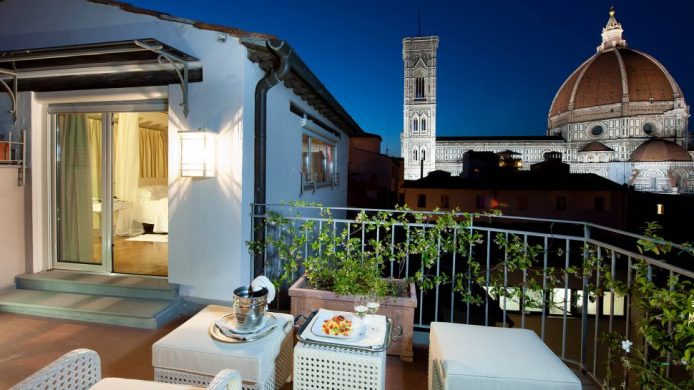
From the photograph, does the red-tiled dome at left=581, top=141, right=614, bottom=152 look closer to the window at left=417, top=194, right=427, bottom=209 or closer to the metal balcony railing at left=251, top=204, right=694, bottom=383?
the window at left=417, top=194, right=427, bottom=209

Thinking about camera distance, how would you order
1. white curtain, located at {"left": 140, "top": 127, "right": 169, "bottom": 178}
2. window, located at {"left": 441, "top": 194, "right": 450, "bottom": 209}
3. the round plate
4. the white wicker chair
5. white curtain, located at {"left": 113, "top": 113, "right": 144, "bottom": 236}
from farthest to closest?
window, located at {"left": 441, "top": 194, "right": 450, "bottom": 209} < white curtain, located at {"left": 140, "top": 127, "right": 169, "bottom": 178} < white curtain, located at {"left": 113, "top": 113, "right": 144, "bottom": 236} < the round plate < the white wicker chair

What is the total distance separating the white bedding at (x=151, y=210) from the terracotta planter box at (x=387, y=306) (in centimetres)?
381

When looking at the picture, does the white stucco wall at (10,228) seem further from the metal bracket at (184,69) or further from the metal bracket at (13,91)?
the metal bracket at (184,69)

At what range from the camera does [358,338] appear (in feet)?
6.46

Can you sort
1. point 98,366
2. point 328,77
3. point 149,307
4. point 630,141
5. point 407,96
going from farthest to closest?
point 407,96 < point 630,141 < point 328,77 < point 149,307 < point 98,366

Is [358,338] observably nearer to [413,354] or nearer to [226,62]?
[413,354]

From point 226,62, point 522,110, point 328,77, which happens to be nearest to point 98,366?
point 226,62

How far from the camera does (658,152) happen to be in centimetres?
3934

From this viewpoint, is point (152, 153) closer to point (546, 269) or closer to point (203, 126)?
point (203, 126)

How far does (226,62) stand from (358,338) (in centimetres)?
285

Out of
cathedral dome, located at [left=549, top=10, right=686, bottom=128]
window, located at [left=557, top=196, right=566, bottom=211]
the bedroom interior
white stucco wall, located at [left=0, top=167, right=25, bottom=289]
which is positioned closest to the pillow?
the bedroom interior

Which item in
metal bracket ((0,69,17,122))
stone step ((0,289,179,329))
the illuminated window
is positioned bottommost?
the illuminated window

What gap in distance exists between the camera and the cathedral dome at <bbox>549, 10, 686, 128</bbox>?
45.9m

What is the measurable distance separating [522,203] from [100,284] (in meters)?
22.0
